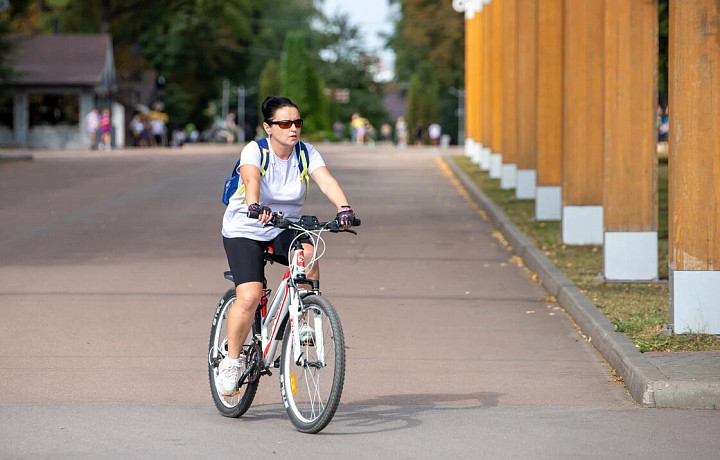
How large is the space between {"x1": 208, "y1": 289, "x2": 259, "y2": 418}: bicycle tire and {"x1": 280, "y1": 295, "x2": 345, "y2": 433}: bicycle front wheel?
0.43 m

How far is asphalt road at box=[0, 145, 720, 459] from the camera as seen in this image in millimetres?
7402

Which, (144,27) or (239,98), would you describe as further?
(239,98)

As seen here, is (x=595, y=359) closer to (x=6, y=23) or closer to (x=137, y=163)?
(x=137, y=163)

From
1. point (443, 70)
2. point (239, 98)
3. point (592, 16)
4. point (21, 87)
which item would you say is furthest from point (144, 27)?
point (592, 16)

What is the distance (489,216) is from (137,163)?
1991cm

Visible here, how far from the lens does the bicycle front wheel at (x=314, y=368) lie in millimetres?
7176

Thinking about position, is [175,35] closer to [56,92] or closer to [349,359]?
[56,92]

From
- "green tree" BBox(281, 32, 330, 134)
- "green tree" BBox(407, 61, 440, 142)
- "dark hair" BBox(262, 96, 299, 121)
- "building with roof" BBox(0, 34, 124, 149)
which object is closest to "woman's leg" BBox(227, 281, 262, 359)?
"dark hair" BBox(262, 96, 299, 121)

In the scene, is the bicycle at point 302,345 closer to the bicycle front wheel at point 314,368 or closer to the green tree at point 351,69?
the bicycle front wheel at point 314,368

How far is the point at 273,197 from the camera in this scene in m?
7.67

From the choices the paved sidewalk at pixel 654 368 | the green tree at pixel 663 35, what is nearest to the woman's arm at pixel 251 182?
the paved sidewalk at pixel 654 368

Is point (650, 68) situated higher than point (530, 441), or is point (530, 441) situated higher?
point (650, 68)

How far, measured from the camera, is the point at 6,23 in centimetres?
4381

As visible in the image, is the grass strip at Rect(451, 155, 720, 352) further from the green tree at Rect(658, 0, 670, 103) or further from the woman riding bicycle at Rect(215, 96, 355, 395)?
the woman riding bicycle at Rect(215, 96, 355, 395)
